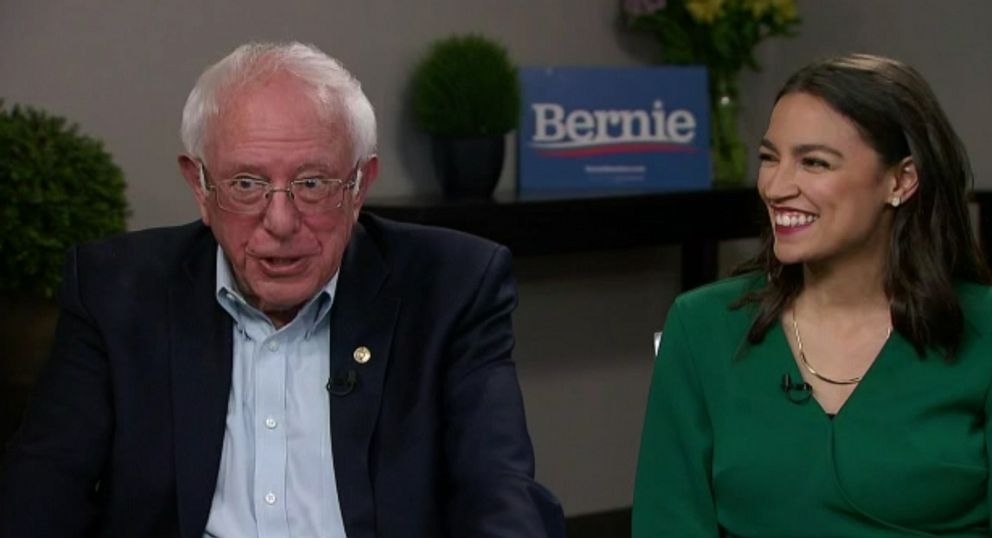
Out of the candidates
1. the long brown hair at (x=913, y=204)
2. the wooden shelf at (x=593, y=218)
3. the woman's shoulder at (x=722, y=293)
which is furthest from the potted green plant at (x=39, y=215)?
the long brown hair at (x=913, y=204)

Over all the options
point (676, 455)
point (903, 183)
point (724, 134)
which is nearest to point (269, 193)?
point (676, 455)

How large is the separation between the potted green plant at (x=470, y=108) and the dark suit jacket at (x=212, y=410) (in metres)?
2.17

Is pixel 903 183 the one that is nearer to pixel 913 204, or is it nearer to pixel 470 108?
pixel 913 204

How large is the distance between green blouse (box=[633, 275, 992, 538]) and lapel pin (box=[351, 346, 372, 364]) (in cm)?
46

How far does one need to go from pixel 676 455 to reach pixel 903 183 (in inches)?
20.7

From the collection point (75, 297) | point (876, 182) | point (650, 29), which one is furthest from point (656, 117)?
point (75, 297)

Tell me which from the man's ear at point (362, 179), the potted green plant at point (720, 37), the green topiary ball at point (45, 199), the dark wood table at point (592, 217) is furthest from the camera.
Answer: the potted green plant at point (720, 37)

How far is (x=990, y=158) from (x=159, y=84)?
2914mm

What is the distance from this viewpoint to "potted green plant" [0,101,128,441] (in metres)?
3.89

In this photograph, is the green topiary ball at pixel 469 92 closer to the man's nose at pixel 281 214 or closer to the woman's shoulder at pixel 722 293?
the woman's shoulder at pixel 722 293

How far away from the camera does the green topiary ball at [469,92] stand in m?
4.76

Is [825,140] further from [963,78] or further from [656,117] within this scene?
[963,78]

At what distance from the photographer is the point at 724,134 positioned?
5375 millimetres

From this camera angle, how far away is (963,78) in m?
5.94
